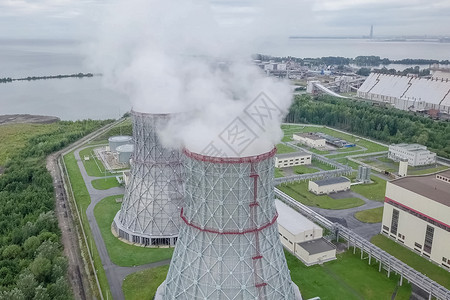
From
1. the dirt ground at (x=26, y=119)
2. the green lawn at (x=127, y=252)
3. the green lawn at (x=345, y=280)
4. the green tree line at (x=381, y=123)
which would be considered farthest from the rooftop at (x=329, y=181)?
the dirt ground at (x=26, y=119)

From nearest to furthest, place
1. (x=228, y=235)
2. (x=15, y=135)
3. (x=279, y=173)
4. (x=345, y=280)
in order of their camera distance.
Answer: (x=228, y=235), (x=345, y=280), (x=279, y=173), (x=15, y=135)

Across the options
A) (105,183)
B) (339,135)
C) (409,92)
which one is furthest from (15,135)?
(409,92)

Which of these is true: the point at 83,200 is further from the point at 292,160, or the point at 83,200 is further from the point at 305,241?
the point at 292,160

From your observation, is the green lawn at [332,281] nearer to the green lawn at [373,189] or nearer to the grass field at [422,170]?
the green lawn at [373,189]

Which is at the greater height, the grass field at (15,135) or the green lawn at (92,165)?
the grass field at (15,135)

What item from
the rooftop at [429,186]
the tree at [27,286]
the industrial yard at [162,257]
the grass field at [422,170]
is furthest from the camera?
the grass field at [422,170]

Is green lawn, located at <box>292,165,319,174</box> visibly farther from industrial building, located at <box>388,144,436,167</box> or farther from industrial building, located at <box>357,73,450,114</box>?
industrial building, located at <box>357,73,450,114</box>
